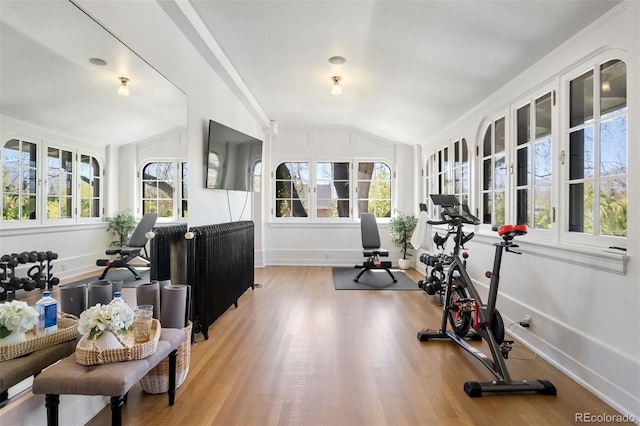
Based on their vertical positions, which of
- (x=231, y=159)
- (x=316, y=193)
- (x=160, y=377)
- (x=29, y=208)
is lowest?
(x=160, y=377)

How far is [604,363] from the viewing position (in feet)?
7.27

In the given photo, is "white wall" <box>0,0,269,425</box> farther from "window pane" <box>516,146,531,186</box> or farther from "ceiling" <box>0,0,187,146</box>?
"window pane" <box>516,146,531,186</box>

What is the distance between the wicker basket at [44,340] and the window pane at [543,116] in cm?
366

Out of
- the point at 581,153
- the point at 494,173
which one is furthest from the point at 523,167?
the point at 581,153

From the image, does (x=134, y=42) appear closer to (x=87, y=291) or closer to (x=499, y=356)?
(x=87, y=291)

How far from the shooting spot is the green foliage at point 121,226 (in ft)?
7.09

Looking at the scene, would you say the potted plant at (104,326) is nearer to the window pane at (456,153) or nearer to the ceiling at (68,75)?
the ceiling at (68,75)

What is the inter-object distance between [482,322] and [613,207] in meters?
1.16

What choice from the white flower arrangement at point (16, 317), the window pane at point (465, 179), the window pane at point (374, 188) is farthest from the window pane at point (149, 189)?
the window pane at point (374, 188)

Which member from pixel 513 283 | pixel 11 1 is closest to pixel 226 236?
pixel 11 1

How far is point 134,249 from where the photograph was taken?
2.38 m

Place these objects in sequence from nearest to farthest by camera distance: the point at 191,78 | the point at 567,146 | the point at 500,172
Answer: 1. the point at 567,146
2. the point at 191,78
3. the point at 500,172

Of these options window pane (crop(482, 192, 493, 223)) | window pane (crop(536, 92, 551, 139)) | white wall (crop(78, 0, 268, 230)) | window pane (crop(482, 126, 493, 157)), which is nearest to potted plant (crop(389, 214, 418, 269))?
window pane (crop(482, 192, 493, 223))

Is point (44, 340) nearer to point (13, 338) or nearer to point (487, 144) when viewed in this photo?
point (13, 338)
